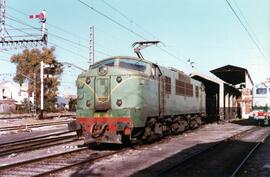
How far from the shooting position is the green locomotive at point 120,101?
597 inches

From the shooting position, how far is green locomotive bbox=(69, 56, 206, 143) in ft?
49.8

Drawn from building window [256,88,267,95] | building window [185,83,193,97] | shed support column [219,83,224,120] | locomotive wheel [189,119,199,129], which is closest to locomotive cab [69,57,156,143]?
building window [185,83,193,97]

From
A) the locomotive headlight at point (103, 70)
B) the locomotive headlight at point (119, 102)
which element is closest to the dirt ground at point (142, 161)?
the locomotive headlight at point (119, 102)

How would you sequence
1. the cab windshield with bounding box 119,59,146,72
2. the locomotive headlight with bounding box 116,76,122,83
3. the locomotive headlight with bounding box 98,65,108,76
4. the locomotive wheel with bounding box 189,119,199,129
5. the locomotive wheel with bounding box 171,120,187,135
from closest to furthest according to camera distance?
the locomotive headlight with bounding box 116,76,122,83
the locomotive headlight with bounding box 98,65,108,76
the cab windshield with bounding box 119,59,146,72
the locomotive wheel with bounding box 171,120,187,135
the locomotive wheel with bounding box 189,119,199,129

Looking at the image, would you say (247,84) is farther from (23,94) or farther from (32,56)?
(23,94)

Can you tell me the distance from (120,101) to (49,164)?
3.99 m

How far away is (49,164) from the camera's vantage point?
1227 cm

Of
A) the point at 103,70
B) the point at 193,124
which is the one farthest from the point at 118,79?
the point at 193,124

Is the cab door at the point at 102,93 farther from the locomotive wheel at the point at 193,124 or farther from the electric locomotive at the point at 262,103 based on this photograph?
the electric locomotive at the point at 262,103

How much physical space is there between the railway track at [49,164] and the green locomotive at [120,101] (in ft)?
3.13

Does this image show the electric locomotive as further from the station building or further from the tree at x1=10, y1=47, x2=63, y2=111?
the tree at x1=10, y1=47, x2=63, y2=111

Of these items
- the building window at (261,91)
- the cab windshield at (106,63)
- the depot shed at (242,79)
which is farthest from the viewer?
the depot shed at (242,79)

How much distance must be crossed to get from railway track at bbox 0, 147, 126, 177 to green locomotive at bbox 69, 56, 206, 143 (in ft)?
→ 3.13

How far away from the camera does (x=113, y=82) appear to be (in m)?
15.6
